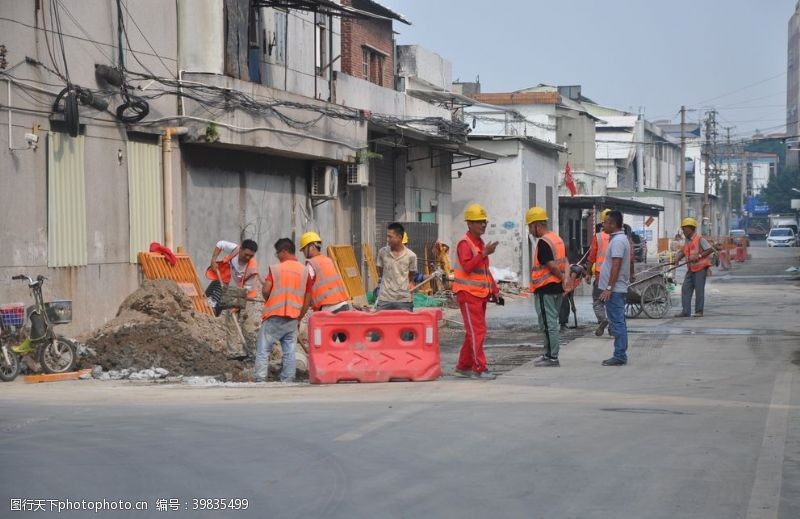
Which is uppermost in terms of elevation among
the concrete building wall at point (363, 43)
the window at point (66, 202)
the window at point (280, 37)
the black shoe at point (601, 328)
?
the concrete building wall at point (363, 43)

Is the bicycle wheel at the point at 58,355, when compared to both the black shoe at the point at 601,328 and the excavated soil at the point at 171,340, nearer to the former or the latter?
the excavated soil at the point at 171,340

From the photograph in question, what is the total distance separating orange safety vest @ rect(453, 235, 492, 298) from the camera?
13.2 metres

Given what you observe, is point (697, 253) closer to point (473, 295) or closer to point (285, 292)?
point (473, 295)

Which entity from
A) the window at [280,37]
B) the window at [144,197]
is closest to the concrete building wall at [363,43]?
the window at [280,37]

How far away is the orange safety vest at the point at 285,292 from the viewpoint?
1328cm

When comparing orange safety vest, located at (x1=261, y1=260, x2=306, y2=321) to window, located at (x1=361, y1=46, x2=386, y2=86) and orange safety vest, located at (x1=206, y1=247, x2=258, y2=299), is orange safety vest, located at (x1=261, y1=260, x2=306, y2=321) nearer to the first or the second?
orange safety vest, located at (x1=206, y1=247, x2=258, y2=299)

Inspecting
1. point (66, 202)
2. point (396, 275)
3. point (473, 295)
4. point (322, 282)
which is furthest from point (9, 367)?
point (473, 295)

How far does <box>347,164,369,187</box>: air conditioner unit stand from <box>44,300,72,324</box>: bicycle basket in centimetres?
1272

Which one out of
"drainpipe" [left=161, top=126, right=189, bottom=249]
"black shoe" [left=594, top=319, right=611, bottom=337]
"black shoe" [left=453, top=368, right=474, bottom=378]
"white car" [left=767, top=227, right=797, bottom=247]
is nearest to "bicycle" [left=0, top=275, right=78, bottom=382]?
"black shoe" [left=453, top=368, right=474, bottom=378]

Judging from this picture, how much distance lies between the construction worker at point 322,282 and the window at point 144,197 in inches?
205

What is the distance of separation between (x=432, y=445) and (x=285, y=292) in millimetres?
5171

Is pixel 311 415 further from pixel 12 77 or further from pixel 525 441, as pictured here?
pixel 12 77

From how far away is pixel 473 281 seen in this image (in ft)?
43.3

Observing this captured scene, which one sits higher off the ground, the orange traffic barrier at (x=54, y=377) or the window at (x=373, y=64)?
the window at (x=373, y=64)
